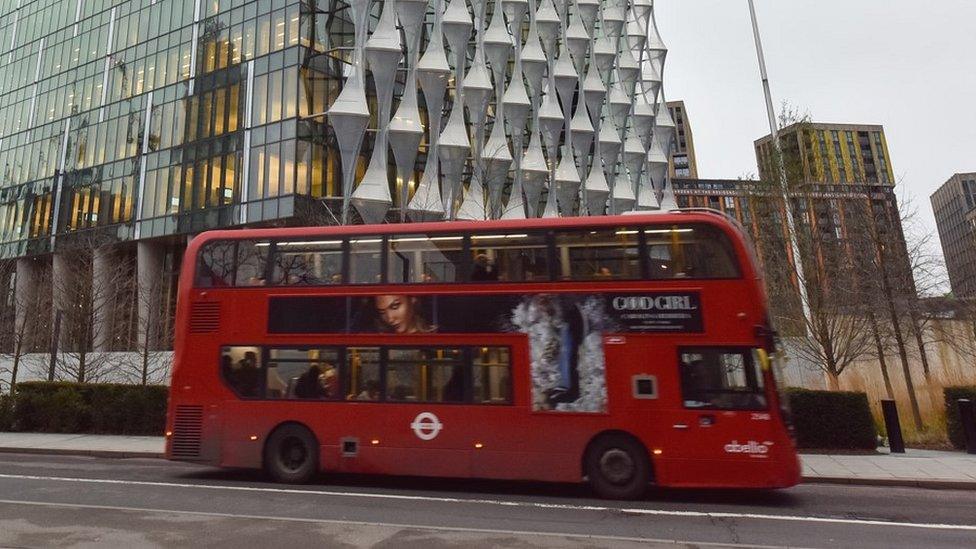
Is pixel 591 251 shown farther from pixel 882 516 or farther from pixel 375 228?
pixel 882 516

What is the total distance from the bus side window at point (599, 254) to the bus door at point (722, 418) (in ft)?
5.21

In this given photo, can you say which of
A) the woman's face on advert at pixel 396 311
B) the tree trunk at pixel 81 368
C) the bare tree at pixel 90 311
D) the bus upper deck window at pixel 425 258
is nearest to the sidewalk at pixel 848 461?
the tree trunk at pixel 81 368

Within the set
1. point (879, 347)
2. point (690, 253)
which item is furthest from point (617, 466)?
point (879, 347)

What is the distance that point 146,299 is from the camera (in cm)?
2784

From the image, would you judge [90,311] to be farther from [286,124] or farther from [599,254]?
[599,254]

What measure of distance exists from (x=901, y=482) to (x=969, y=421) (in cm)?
458

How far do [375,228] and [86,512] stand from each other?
5.98 metres

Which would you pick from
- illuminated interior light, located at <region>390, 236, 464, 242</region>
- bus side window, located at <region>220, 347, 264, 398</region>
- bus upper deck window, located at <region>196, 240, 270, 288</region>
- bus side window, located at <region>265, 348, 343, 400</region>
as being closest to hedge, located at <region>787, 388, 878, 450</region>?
illuminated interior light, located at <region>390, 236, 464, 242</region>

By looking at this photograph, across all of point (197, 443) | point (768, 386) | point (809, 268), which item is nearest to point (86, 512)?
point (197, 443)

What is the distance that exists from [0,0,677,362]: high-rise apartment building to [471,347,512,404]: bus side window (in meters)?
15.0

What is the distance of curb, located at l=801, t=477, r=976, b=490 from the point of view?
9969 mm

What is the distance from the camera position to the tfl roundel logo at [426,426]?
9.26 meters

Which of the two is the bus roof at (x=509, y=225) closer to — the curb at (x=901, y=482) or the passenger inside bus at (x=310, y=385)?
the passenger inside bus at (x=310, y=385)

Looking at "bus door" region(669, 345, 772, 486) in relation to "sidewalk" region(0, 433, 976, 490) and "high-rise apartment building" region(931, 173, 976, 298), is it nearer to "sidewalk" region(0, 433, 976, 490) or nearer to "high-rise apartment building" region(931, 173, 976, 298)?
"sidewalk" region(0, 433, 976, 490)
